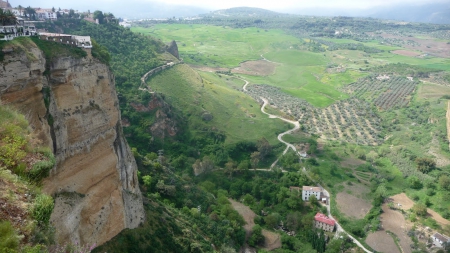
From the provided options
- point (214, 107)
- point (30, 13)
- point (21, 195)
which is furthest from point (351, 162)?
point (30, 13)

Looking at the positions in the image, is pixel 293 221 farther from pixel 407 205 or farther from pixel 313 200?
pixel 407 205

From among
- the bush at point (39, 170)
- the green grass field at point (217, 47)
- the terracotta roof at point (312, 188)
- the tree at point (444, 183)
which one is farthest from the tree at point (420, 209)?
the green grass field at point (217, 47)

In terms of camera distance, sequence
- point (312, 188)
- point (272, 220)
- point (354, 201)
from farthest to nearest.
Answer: point (312, 188), point (354, 201), point (272, 220)

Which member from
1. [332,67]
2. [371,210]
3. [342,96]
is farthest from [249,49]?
[371,210]

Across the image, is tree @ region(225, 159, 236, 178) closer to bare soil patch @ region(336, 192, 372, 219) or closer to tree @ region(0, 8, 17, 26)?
bare soil patch @ region(336, 192, 372, 219)

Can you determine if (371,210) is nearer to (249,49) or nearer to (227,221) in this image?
(227,221)

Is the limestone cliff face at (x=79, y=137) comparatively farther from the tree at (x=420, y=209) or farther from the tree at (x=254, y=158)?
the tree at (x=420, y=209)

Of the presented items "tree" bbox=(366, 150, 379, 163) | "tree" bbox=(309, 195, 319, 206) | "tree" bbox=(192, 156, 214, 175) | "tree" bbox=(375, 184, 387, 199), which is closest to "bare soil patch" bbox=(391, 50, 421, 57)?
"tree" bbox=(366, 150, 379, 163)
